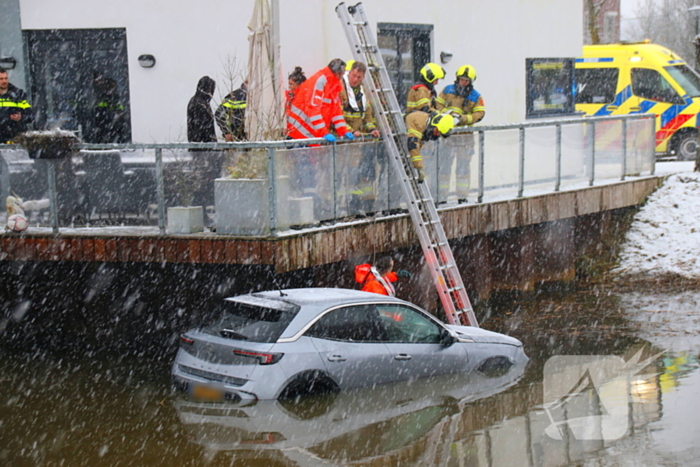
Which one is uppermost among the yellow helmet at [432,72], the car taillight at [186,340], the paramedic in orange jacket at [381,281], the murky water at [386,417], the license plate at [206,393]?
the yellow helmet at [432,72]

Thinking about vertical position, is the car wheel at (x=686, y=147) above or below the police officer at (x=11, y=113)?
below

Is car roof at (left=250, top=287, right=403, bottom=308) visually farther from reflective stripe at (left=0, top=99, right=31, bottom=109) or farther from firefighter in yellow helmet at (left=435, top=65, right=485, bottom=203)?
reflective stripe at (left=0, top=99, right=31, bottom=109)

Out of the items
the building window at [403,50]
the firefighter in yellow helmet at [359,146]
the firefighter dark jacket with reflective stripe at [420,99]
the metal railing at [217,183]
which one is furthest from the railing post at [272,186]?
the building window at [403,50]

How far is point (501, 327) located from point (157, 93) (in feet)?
21.2

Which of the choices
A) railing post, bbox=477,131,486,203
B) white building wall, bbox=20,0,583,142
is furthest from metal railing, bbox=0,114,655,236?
white building wall, bbox=20,0,583,142

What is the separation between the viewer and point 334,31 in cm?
1539

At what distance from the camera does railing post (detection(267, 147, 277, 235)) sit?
10.1 m

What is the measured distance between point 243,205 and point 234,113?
2.50 m

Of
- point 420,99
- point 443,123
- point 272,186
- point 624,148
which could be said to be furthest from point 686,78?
point 272,186

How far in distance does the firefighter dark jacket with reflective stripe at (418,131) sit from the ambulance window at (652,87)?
45.2 feet

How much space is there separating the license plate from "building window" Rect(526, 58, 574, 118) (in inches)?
488

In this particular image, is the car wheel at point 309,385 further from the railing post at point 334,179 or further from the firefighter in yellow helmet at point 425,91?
the firefighter in yellow helmet at point 425,91

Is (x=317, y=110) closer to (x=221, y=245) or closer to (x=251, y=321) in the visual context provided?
(x=221, y=245)

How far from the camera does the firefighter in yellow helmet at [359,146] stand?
456 inches
